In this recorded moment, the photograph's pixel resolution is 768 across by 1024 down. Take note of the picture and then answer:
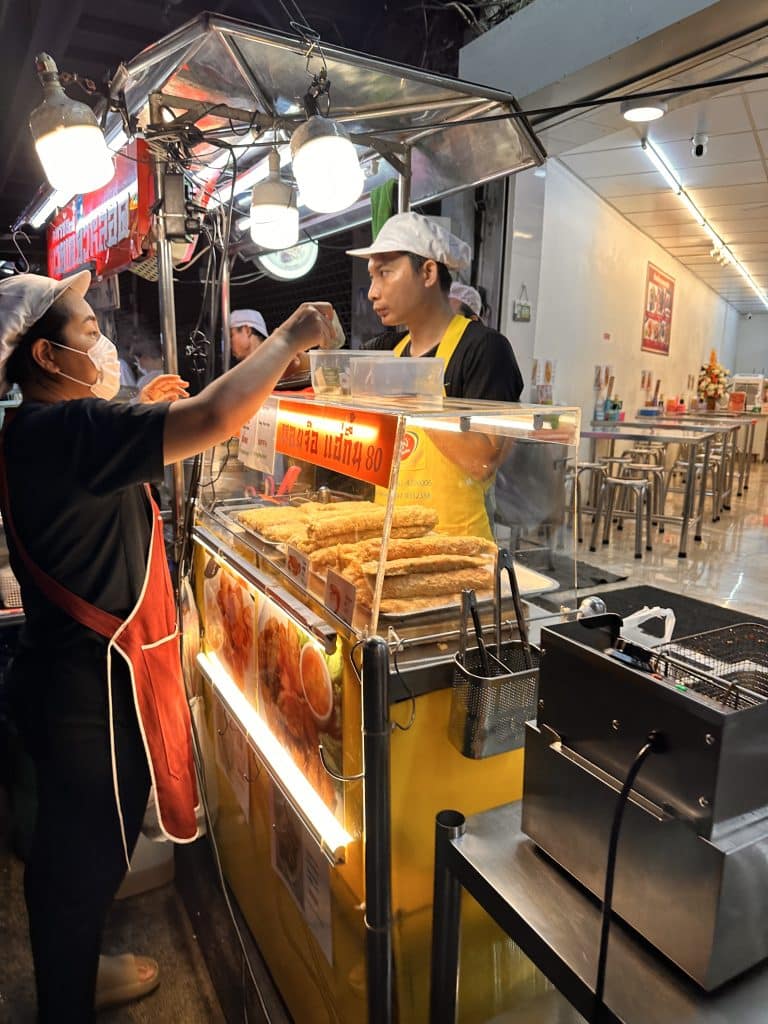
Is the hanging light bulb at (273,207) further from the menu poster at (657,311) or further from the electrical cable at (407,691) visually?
the menu poster at (657,311)

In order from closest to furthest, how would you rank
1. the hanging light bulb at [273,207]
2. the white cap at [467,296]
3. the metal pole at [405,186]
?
1. the hanging light bulb at [273,207]
2. the metal pole at [405,186]
3. the white cap at [467,296]

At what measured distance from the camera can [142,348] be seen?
265 inches

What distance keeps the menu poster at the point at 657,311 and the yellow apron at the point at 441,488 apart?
9.51m

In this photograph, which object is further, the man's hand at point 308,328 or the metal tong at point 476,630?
the man's hand at point 308,328

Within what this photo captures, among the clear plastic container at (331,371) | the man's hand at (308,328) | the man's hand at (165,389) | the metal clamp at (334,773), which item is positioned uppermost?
the man's hand at (308,328)

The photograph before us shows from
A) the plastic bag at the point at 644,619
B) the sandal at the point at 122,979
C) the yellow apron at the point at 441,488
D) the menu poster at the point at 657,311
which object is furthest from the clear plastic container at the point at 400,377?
the menu poster at the point at 657,311

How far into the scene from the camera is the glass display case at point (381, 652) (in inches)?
53.2

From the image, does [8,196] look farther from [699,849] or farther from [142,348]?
[699,849]

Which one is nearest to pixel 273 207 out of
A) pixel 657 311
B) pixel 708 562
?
pixel 708 562

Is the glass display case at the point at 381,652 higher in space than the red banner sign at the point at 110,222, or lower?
lower

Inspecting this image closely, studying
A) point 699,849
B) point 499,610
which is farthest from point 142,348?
point 699,849

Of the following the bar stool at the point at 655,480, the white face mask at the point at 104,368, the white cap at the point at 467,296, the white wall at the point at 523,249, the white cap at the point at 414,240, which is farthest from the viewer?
the bar stool at the point at 655,480

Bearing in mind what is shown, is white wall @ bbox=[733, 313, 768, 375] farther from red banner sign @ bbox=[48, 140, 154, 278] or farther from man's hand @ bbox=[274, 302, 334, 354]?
man's hand @ bbox=[274, 302, 334, 354]

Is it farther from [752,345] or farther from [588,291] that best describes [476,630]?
[752,345]
